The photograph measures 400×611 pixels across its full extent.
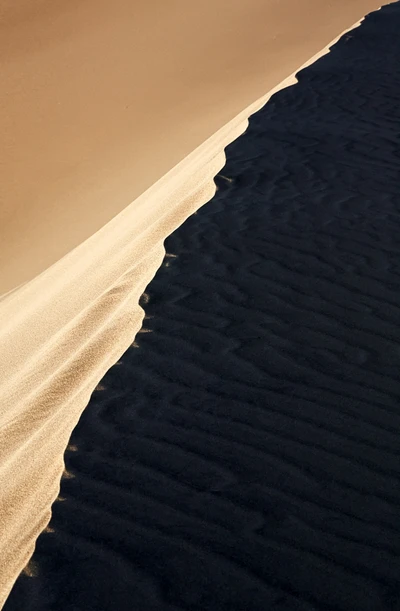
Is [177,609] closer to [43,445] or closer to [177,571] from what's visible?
[177,571]

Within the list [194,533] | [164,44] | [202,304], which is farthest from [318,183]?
[164,44]

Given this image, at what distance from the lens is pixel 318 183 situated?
546 centimetres

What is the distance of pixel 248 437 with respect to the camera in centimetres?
272

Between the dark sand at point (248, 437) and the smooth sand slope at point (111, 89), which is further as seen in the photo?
the smooth sand slope at point (111, 89)

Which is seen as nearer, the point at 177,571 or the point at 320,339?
the point at 177,571

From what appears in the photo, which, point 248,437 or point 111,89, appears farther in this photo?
point 111,89

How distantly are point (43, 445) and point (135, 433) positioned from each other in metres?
0.35

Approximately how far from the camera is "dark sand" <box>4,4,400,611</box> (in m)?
2.14

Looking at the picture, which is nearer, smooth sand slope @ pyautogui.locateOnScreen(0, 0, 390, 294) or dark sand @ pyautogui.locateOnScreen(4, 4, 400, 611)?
dark sand @ pyautogui.locateOnScreen(4, 4, 400, 611)

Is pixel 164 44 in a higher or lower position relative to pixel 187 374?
lower

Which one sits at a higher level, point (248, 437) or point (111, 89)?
point (248, 437)

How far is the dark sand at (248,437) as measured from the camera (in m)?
2.14

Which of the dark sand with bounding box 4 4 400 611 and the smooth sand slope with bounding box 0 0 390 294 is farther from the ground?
the dark sand with bounding box 4 4 400 611

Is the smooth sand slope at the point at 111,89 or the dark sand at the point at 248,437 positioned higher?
the dark sand at the point at 248,437
